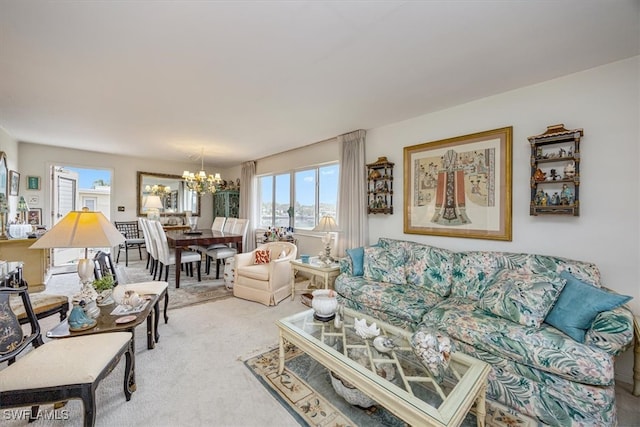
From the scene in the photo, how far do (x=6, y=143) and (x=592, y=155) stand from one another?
7700 millimetres

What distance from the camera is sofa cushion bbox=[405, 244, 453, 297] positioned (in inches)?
104

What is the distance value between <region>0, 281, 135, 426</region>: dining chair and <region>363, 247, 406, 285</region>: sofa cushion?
229 cm

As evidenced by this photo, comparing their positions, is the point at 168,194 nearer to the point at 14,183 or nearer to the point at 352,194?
the point at 14,183

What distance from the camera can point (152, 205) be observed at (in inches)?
230

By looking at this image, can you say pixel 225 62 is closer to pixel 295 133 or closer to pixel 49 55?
pixel 49 55

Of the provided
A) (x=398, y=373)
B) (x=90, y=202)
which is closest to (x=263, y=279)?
(x=398, y=373)

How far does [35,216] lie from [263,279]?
16.2ft

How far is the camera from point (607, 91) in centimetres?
212

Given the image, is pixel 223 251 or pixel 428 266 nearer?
pixel 428 266

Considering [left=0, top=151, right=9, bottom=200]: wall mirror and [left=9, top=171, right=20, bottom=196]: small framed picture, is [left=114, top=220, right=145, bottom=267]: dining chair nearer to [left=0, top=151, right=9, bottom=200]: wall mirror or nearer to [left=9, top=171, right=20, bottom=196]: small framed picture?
[left=9, top=171, right=20, bottom=196]: small framed picture

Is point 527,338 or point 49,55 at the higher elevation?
point 49,55

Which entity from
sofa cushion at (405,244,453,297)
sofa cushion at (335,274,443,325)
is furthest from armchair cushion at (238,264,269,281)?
sofa cushion at (405,244,453,297)

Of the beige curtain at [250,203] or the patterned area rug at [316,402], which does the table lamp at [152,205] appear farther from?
the patterned area rug at [316,402]

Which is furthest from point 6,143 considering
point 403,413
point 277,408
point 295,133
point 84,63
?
point 403,413
